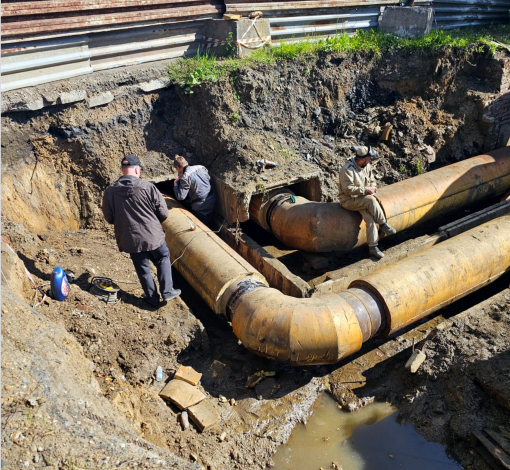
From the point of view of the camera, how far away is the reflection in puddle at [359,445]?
4.58 meters

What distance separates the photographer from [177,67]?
7945mm

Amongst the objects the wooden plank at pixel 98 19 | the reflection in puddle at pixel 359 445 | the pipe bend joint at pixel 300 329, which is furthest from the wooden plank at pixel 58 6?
the reflection in puddle at pixel 359 445

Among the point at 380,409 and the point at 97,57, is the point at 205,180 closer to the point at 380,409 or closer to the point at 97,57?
the point at 97,57

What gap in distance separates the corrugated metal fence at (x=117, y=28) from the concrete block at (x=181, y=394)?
15.7 ft

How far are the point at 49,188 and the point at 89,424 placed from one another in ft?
14.5

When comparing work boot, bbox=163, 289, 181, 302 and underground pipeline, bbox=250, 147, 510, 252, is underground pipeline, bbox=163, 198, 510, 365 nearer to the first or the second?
work boot, bbox=163, 289, 181, 302

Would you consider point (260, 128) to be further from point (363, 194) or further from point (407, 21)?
point (407, 21)

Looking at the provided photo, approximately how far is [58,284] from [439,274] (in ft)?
14.4

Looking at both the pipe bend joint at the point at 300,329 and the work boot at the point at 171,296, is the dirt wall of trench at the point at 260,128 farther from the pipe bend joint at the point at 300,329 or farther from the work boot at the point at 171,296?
the pipe bend joint at the point at 300,329

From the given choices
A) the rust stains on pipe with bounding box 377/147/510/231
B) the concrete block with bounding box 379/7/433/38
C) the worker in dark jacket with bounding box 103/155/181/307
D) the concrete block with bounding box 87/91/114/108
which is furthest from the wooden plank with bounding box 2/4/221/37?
the rust stains on pipe with bounding box 377/147/510/231

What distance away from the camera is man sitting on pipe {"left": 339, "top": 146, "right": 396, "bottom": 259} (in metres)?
6.08

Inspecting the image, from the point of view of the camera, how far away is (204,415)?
15.6 feet

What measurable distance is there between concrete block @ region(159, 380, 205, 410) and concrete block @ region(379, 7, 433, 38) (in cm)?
869

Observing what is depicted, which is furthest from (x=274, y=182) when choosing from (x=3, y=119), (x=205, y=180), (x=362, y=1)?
(x=362, y=1)
